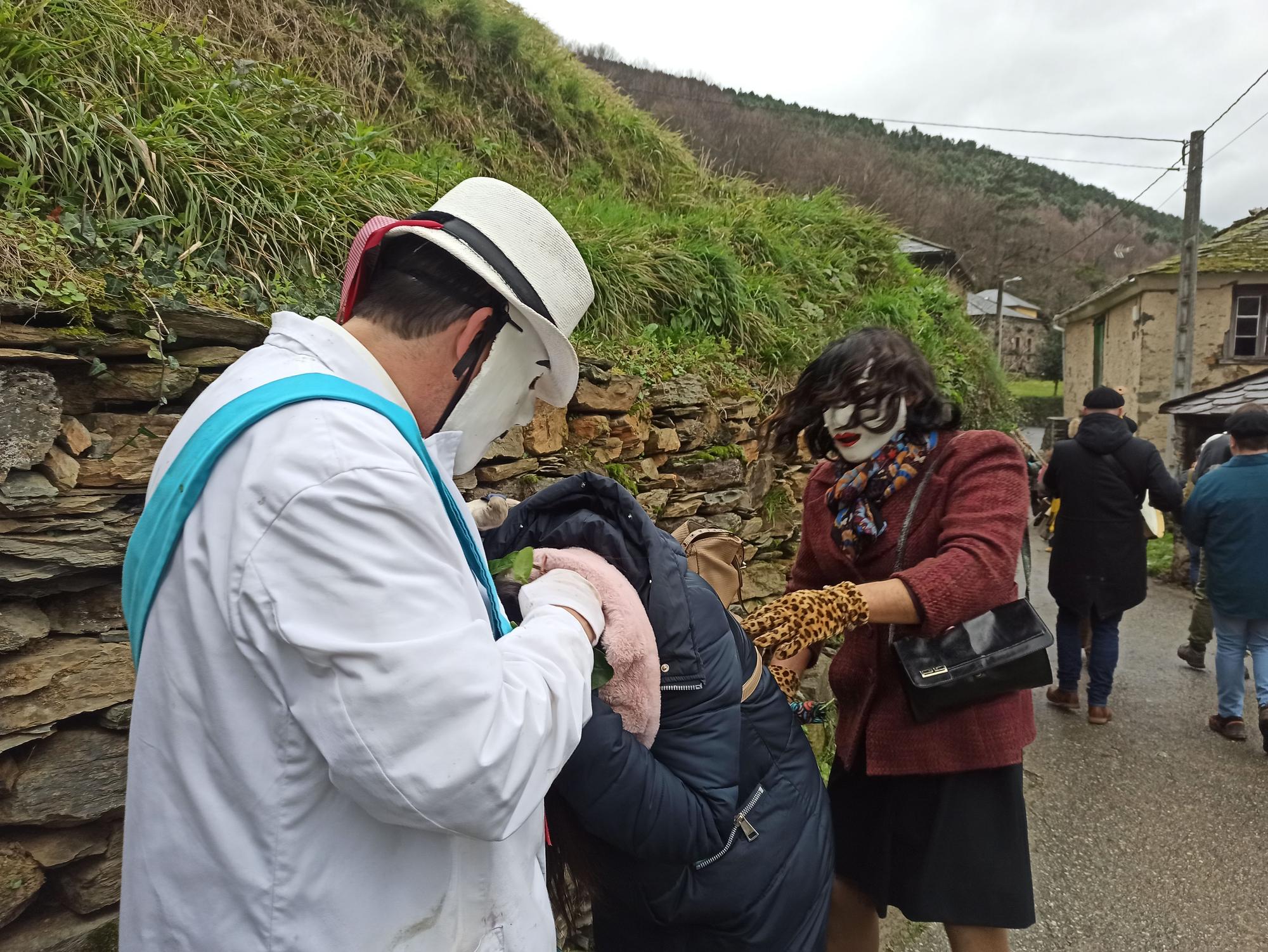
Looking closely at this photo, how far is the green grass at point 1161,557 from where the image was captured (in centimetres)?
991

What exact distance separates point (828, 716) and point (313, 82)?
15.5ft

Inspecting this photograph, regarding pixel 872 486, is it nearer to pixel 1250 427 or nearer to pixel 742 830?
pixel 742 830

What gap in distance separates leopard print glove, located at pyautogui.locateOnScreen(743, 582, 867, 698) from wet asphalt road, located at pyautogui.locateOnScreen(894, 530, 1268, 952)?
1992mm

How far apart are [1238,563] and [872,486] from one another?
4010 millimetres

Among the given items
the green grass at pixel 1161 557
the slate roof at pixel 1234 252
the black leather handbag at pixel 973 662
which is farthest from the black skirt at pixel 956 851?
the slate roof at pixel 1234 252

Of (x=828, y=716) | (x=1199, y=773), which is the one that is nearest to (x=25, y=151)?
(x=828, y=716)

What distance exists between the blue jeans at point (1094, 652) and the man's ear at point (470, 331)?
4888 millimetres

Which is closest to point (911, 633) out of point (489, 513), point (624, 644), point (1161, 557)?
point (624, 644)

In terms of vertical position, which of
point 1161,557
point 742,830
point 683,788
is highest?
point 683,788

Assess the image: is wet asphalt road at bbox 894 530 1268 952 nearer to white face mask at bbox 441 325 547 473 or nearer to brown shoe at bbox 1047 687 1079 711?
brown shoe at bbox 1047 687 1079 711

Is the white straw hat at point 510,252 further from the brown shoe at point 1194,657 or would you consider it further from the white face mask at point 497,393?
the brown shoe at point 1194,657

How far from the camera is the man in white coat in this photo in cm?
89

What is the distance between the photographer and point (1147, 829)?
3.92m

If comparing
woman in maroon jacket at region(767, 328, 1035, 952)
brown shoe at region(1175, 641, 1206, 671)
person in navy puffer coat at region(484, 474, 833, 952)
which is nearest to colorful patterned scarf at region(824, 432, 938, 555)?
woman in maroon jacket at region(767, 328, 1035, 952)
